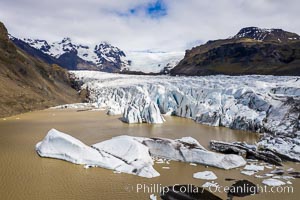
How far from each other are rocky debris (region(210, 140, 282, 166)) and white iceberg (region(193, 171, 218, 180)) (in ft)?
10.2

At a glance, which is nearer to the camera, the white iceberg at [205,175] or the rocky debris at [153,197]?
the rocky debris at [153,197]

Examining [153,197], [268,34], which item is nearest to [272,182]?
[153,197]

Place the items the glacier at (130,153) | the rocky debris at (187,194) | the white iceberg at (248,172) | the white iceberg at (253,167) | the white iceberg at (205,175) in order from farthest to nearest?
1. the glacier at (130,153)
2. the white iceberg at (253,167)
3. the white iceberg at (248,172)
4. the white iceberg at (205,175)
5. the rocky debris at (187,194)

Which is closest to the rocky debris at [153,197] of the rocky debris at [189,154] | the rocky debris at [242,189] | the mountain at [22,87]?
the rocky debris at [242,189]

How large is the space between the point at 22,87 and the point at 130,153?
89.9 ft

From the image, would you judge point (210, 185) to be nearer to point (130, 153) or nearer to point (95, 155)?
point (130, 153)

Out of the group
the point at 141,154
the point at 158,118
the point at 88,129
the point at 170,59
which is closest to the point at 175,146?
the point at 141,154

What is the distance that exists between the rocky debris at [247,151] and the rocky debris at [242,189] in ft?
9.52

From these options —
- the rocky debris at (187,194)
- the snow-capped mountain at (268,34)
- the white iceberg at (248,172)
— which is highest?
the snow-capped mountain at (268,34)

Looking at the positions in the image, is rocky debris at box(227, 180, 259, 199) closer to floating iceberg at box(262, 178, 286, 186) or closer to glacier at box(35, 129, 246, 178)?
floating iceberg at box(262, 178, 286, 186)

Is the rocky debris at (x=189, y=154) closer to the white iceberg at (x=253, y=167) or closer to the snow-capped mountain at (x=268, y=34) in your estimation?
the white iceberg at (x=253, y=167)

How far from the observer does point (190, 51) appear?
111938mm

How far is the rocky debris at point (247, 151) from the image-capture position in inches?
495

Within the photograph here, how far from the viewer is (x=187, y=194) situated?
9000mm
